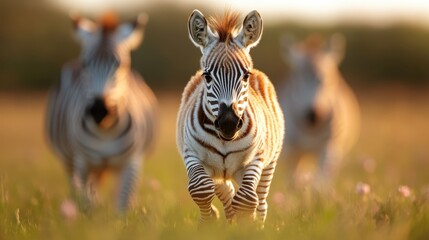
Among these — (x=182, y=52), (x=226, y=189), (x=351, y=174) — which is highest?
(x=226, y=189)

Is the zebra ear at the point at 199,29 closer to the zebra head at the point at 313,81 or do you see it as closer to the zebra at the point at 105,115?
the zebra at the point at 105,115

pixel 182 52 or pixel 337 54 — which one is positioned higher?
pixel 337 54

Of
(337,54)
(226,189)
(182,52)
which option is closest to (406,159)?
(337,54)

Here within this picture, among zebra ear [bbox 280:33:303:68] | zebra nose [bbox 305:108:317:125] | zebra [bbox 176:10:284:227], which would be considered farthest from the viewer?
zebra ear [bbox 280:33:303:68]

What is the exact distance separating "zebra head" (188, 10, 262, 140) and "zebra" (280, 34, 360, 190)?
6.68 m

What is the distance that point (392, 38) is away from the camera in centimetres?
3625

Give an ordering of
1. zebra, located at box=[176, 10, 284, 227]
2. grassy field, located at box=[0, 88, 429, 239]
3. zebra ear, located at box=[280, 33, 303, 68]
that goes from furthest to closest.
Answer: zebra ear, located at box=[280, 33, 303, 68], zebra, located at box=[176, 10, 284, 227], grassy field, located at box=[0, 88, 429, 239]

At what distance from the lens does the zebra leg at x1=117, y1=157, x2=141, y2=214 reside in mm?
9844

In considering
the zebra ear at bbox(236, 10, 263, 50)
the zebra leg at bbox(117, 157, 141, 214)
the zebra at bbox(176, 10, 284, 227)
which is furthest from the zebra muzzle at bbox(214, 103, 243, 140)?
the zebra leg at bbox(117, 157, 141, 214)

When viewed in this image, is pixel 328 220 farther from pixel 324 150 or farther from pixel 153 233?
pixel 324 150

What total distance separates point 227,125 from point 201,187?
63cm

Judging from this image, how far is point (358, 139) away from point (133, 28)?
442 inches

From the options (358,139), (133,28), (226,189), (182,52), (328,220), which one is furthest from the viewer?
(182,52)

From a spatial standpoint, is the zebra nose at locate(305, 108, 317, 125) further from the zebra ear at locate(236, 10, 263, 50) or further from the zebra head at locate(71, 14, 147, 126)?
the zebra ear at locate(236, 10, 263, 50)
